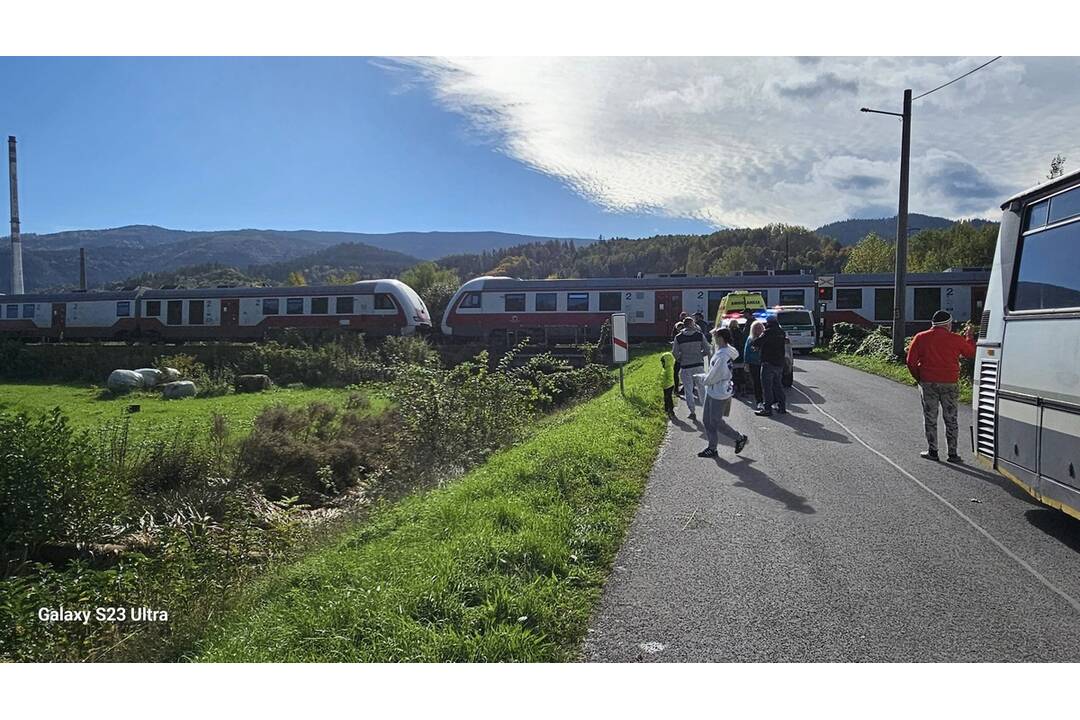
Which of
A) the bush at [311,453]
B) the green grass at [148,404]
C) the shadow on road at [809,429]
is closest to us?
the shadow on road at [809,429]

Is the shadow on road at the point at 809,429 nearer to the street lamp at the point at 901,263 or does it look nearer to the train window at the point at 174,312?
the street lamp at the point at 901,263

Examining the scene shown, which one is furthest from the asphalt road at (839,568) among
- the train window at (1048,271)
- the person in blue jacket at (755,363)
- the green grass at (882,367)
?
the green grass at (882,367)

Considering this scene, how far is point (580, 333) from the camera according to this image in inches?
1206

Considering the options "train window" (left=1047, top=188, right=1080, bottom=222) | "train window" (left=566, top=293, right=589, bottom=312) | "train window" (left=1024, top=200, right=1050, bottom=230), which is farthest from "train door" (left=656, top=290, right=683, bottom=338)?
"train window" (left=1047, top=188, right=1080, bottom=222)

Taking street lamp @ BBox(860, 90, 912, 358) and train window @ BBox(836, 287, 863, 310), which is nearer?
street lamp @ BBox(860, 90, 912, 358)

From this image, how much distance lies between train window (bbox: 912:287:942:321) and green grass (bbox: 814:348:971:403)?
6964 millimetres

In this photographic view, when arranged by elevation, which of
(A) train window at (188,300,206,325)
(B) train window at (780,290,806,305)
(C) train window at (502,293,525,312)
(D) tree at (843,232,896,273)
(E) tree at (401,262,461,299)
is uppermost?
(D) tree at (843,232,896,273)

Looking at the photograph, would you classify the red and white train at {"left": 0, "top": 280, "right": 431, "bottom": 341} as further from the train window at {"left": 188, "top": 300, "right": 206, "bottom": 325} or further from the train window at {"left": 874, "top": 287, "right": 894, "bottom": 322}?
the train window at {"left": 874, "top": 287, "right": 894, "bottom": 322}

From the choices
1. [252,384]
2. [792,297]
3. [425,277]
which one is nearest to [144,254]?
[425,277]

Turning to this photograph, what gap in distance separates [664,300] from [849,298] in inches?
338

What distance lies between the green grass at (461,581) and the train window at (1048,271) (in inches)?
152

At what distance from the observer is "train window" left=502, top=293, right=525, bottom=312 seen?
3162cm

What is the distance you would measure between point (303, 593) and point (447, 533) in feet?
4.19

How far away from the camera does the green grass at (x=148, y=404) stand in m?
14.9
